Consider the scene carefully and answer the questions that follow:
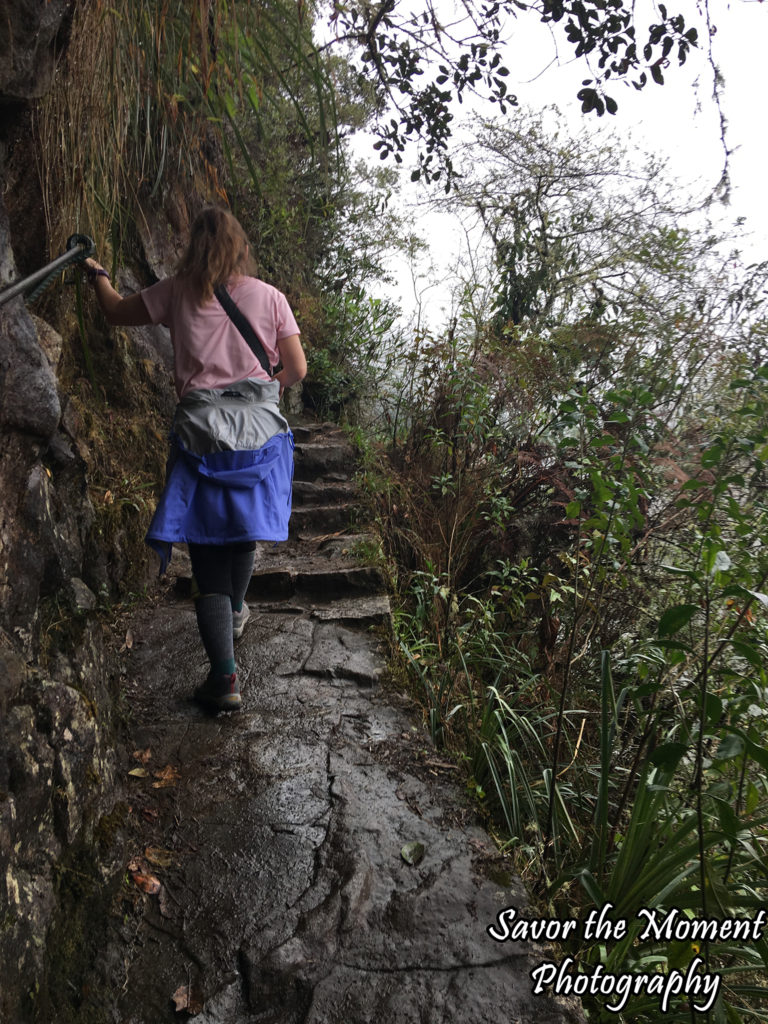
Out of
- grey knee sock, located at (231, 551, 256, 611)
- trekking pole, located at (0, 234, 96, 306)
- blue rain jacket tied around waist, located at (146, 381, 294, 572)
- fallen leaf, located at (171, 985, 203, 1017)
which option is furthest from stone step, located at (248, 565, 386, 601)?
fallen leaf, located at (171, 985, 203, 1017)

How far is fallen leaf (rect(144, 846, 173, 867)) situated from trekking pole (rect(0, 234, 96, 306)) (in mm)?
1444

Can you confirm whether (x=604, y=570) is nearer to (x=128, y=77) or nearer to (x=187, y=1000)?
(x=187, y=1000)

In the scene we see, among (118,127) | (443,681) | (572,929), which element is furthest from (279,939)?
(118,127)

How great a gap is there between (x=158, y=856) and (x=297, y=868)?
1.24 feet

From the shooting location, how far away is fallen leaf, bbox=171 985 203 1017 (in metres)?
1.45

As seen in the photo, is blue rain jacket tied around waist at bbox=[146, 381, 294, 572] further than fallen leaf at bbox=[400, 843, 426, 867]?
Yes

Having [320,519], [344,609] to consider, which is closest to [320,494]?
[320,519]

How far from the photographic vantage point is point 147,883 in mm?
1761

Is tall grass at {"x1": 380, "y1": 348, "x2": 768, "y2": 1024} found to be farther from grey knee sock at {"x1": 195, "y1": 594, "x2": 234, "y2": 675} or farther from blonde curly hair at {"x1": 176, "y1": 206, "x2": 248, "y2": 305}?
blonde curly hair at {"x1": 176, "y1": 206, "x2": 248, "y2": 305}

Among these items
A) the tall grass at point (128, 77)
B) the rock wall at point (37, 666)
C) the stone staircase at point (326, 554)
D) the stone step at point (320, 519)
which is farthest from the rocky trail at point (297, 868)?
the stone step at point (320, 519)

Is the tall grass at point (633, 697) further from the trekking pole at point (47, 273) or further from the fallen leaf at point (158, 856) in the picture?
the trekking pole at point (47, 273)

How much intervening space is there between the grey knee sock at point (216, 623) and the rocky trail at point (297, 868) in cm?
30

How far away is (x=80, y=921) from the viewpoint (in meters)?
1.51

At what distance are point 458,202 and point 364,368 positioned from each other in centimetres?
198
